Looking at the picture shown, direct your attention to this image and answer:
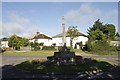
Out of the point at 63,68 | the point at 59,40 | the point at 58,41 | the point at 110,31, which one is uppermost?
the point at 110,31

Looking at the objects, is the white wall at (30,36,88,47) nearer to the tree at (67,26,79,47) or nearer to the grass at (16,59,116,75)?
the tree at (67,26,79,47)

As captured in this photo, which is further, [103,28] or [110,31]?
[110,31]

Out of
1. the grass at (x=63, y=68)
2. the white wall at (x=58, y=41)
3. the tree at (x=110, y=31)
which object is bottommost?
the grass at (x=63, y=68)

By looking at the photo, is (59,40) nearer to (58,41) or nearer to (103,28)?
(58,41)

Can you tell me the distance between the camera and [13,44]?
70.9 m

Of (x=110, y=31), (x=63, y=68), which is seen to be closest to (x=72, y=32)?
(x=110, y=31)

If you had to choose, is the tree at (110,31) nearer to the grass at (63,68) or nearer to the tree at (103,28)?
the tree at (103,28)

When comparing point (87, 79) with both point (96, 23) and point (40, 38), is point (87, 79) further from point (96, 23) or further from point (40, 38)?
point (40, 38)

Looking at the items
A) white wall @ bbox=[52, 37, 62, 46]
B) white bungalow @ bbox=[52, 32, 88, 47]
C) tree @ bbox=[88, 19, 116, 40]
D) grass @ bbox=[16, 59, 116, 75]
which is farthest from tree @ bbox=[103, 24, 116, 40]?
grass @ bbox=[16, 59, 116, 75]

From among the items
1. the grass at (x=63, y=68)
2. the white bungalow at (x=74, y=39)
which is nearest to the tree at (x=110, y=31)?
the white bungalow at (x=74, y=39)

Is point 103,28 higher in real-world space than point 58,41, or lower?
higher

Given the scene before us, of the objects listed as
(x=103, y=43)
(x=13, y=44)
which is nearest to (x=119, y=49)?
(x=103, y=43)

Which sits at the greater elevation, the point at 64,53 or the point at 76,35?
the point at 76,35

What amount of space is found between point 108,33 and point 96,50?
3078 cm
